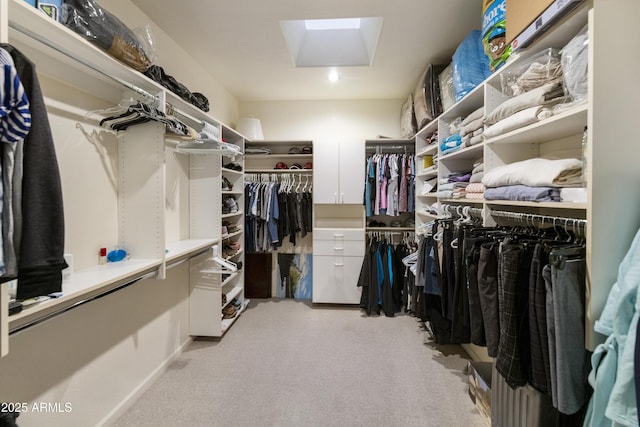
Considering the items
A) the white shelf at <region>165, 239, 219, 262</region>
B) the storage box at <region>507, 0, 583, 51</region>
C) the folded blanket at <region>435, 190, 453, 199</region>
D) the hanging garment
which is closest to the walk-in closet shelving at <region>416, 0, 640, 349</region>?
the storage box at <region>507, 0, 583, 51</region>

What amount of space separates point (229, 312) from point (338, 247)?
142cm

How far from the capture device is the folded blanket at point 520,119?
1.20 m

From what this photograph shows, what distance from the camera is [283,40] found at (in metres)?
2.21

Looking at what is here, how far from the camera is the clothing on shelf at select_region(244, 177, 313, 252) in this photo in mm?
3203

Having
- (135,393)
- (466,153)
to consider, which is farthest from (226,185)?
(466,153)

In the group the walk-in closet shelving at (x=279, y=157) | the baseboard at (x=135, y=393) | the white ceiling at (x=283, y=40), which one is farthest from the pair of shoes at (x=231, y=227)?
the white ceiling at (x=283, y=40)

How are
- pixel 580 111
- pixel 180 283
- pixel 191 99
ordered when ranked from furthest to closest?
1. pixel 180 283
2. pixel 191 99
3. pixel 580 111

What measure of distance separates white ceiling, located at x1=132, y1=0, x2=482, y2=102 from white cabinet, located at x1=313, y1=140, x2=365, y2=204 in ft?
2.38

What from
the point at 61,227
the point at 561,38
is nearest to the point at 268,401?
the point at 61,227

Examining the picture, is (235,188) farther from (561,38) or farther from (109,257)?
(561,38)

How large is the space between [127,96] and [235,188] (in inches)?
60.1

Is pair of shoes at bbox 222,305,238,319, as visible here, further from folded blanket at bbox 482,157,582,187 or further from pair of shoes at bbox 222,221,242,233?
folded blanket at bbox 482,157,582,187

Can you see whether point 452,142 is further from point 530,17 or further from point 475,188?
point 530,17

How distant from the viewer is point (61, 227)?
886mm
